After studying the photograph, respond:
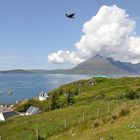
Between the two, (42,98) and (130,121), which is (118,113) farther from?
(42,98)

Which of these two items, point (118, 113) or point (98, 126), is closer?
point (98, 126)

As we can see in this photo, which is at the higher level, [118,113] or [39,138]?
[118,113]

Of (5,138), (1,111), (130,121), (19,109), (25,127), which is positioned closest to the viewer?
(130,121)

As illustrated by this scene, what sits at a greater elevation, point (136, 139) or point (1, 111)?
point (136, 139)

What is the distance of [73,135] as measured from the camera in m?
31.7

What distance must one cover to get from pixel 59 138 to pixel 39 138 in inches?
200

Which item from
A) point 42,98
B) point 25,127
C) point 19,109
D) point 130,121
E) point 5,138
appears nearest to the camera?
point 130,121

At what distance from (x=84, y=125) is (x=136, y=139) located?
10.1 meters

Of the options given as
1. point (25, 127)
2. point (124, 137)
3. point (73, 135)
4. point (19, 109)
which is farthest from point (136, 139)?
point (19, 109)

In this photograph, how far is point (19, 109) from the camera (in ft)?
548

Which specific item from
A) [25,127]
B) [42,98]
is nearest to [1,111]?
[42,98]

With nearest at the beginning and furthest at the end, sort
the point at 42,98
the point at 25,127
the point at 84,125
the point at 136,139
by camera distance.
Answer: the point at 136,139 → the point at 84,125 → the point at 25,127 → the point at 42,98

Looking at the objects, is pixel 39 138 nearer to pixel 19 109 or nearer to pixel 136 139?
pixel 136 139

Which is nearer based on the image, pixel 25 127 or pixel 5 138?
pixel 5 138
